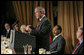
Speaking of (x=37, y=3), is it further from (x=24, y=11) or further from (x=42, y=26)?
(x=42, y=26)

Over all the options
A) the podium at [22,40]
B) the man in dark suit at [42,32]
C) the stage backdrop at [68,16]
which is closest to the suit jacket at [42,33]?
the man in dark suit at [42,32]

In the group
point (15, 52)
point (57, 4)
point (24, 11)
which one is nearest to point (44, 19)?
point (15, 52)

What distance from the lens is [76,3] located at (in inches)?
196

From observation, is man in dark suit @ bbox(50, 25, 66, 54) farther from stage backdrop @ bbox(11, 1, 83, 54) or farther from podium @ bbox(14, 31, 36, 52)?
stage backdrop @ bbox(11, 1, 83, 54)

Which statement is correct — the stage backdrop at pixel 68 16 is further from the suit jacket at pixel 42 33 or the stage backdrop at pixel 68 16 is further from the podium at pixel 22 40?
the podium at pixel 22 40

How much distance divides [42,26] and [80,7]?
2.36m

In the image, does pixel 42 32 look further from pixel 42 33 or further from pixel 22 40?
pixel 22 40

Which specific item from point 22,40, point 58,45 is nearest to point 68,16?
point 58,45

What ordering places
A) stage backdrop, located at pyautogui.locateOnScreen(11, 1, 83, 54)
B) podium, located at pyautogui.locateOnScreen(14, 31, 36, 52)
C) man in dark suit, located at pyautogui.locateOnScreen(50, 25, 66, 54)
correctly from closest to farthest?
podium, located at pyautogui.locateOnScreen(14, 31, 36, 52) < man in dark suit, located at pyautogui.locateOnScreen(50, 25, 66, 54) < stage backdrop, located at pyautogui.locateOnScreen(11, 1, 83, 54)

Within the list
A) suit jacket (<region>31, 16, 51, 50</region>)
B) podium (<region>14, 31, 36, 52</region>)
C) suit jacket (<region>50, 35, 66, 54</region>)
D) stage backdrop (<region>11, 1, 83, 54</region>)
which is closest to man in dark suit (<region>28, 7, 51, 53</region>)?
suit jacket (<region>31, 16, 51, 50</region>)

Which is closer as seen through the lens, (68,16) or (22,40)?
(22,40)

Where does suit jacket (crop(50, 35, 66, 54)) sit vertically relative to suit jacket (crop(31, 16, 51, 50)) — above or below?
below

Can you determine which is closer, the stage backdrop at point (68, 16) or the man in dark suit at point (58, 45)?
the man in dark suit at point (58, 45)

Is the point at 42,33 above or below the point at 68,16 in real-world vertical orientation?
below
